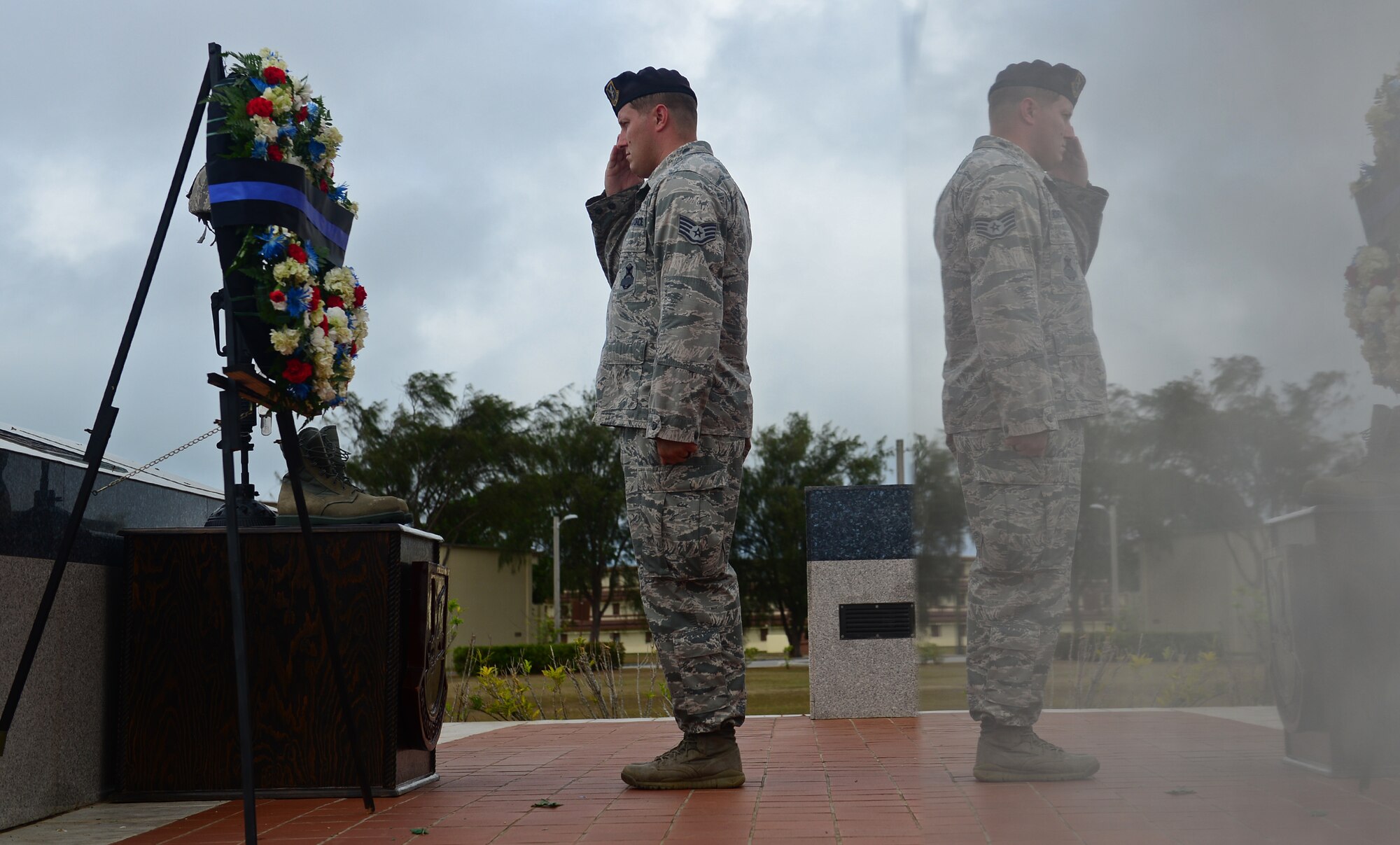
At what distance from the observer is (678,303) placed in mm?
3600

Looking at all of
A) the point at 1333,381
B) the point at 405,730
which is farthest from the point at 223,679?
the point at 1333,381

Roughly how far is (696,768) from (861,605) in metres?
2.86

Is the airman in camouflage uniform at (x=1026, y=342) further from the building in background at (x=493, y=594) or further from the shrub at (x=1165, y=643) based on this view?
the building in background at (x=493, y=594)

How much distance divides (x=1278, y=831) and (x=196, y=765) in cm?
370

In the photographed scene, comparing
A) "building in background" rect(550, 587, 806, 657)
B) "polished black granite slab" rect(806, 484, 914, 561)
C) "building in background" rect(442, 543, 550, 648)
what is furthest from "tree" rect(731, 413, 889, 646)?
"polished black granite slab" rect(806, 484, 914, 561)

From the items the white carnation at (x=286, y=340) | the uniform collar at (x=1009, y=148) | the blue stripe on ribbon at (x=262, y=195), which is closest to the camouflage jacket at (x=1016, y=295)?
the uniform collar at (x=1009, y=148)

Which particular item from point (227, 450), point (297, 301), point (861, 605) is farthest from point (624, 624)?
point (227, 450)

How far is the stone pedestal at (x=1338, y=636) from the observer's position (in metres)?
0.66

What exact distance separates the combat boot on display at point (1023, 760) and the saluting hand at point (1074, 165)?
1.76ft

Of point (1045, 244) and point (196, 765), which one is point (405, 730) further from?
point (1045, 244)

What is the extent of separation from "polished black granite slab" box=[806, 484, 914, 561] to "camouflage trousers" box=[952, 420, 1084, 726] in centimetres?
470

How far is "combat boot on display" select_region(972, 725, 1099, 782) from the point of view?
1.24 meters

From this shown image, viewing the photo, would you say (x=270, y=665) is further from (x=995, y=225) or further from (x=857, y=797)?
(x=995, y=225)

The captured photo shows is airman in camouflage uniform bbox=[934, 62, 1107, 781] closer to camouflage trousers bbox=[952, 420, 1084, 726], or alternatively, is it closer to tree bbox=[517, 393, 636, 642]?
camouflage trousers bbox=[952, 420, 1084, 726]
